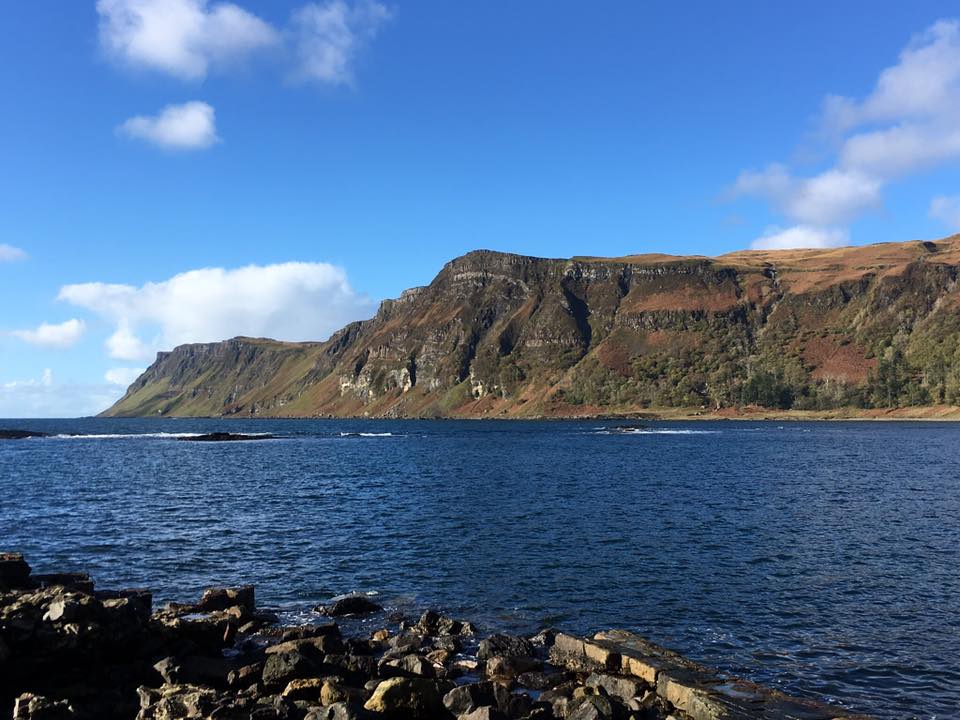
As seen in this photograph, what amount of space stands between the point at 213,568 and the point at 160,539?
10.8m

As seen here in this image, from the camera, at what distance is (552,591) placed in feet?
110

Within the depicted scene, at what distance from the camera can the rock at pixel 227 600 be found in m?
30.0

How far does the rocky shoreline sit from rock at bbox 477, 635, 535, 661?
0.20 feet

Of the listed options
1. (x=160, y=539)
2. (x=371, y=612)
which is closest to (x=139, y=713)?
(x=371, y=612)

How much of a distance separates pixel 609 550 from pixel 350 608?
17.4 m

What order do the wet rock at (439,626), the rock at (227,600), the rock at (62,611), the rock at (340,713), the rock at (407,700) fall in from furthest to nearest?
the rock at (227,600)
the wet rock at (439,626)
the rock at (62,611)
the rock at (407,700)
the rock at (340,713)

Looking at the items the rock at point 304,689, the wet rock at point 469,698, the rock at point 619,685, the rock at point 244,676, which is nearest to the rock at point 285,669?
the rock at point 244,676

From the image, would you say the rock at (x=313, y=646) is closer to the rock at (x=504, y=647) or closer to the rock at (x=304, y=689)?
the rock at (x=304, y=689)

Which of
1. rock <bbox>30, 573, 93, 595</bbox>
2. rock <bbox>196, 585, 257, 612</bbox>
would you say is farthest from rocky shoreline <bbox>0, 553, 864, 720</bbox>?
rock <bbox>30, 573, 93, 595</bbox>

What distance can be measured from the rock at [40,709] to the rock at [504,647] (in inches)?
498

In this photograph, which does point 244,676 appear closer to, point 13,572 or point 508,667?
point 508,667

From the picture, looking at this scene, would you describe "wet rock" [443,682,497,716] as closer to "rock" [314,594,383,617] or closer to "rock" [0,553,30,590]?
"rock" [314,594,383,617]

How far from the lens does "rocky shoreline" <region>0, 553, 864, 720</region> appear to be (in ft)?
63.3

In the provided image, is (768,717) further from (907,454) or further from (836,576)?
(907,454)
